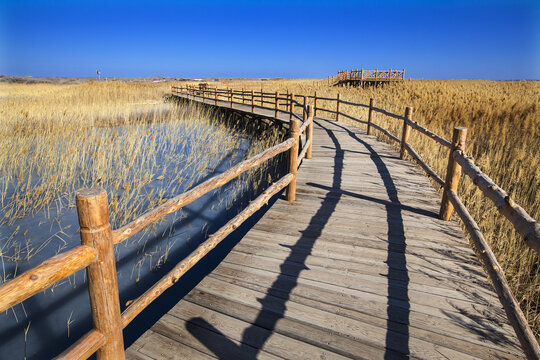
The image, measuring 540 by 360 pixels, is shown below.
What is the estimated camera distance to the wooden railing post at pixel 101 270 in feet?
5.46

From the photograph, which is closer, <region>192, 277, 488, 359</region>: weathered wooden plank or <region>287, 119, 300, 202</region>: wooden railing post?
<region>192, 277, 488, 359</region>: weathered wooden plank

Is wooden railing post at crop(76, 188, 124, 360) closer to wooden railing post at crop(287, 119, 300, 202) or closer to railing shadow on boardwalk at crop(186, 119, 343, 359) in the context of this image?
railing shadow on boardwalk at crop(186, 119, 343, 359)

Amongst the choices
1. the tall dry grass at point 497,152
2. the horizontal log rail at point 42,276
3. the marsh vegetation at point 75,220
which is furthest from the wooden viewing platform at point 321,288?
the marsh vegetation at point 75,220

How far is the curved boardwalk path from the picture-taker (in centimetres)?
225

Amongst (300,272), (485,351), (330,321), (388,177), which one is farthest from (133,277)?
(388,177)

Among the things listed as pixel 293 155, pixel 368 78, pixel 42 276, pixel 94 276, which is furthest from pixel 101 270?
pixel 368 78

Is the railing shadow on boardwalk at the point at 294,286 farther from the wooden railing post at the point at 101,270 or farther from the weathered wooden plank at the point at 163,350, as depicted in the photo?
the wooden railing post at the point at 101,270

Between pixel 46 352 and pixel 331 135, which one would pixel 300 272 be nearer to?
pixel 46 352

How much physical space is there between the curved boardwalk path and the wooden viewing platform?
0.03ft

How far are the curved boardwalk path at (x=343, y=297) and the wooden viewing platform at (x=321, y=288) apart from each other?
0.01 meters

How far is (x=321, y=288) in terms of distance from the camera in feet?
9.45

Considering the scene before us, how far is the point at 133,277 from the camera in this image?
4406 millimetres

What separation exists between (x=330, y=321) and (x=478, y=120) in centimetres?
1180

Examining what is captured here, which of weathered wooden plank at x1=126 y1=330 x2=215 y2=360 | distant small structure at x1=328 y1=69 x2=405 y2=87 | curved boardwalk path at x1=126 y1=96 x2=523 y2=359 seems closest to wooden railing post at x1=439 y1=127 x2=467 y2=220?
curved boardwalk path at x1=126 y1=96 x2=523 y2=359
